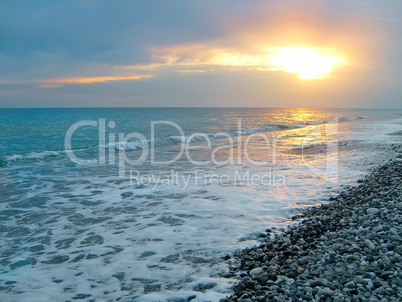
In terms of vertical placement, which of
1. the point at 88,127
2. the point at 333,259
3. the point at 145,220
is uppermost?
the point at 88,127

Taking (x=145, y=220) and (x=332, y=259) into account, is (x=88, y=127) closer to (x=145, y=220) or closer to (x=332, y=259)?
(x=145, y=220)

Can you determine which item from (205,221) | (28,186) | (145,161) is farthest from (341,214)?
(145,161)

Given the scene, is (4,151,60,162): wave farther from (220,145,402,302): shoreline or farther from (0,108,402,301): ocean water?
(220,145,402,302): shoreline

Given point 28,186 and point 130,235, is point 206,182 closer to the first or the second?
point 130,235

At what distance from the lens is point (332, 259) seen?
4.09 m

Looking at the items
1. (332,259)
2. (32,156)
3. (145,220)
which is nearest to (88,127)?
(32,156)

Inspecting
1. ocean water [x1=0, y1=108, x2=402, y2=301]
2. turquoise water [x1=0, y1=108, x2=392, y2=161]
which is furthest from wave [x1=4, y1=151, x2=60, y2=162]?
ocean water [x1=0, y1=108, x2=402, y2=301]

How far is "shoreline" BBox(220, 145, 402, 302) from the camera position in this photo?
3.34 meters

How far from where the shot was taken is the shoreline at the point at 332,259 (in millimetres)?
3344

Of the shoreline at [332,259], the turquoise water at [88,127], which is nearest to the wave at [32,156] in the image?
the turquoise water at [88,127]

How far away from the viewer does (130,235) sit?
239 inches

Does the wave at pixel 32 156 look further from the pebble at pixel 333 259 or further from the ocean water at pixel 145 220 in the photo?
the pebble at pixel 333 259

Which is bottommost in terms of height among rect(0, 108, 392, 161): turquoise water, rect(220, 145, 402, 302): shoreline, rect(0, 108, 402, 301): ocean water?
rect(0, 108, 402, 301): ocean water

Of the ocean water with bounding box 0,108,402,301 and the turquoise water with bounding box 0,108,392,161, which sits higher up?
the turquoise water with bounding box 0,108,392,161
